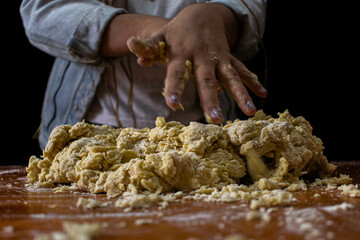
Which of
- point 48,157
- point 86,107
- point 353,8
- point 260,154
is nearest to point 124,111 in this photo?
point 86,107

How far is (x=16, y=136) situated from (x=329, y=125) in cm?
208

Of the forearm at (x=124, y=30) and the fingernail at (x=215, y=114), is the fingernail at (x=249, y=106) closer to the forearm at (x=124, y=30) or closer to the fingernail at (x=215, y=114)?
the fingernail at (x=215, y=114)

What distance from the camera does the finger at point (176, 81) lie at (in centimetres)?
93

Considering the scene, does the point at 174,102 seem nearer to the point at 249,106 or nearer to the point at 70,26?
the point at 249,106

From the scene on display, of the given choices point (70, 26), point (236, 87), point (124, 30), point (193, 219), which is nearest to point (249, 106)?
point (236, 87)

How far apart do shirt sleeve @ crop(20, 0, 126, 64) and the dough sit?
1.40ft

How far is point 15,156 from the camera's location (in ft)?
8.87

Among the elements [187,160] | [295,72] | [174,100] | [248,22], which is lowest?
[295,72]

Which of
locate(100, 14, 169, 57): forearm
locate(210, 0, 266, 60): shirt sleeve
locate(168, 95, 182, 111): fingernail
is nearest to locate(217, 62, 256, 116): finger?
locate(168, 95, 182, 111): fingernail

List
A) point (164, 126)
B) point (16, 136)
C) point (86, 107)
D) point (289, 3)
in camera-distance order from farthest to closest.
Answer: point (16, 136) → point (289, 3) → point (86, 107) → point (164, 126)

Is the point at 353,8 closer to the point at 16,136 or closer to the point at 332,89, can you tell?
the point at 332,89

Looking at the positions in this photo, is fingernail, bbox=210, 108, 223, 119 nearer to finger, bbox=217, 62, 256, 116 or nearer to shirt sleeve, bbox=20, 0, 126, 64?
finger, bbox=217, 62, 256, 116

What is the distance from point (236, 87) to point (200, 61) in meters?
0.12

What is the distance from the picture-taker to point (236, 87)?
1.00 meters
